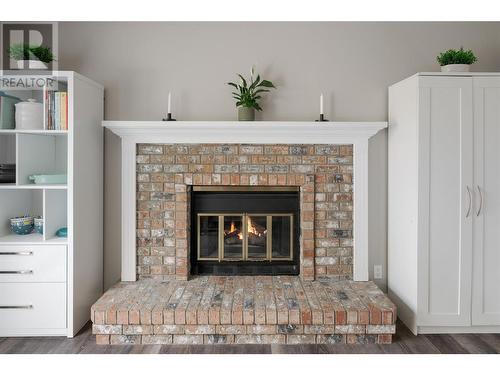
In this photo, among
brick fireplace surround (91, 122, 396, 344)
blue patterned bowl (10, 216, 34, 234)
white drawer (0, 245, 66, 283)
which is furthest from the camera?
brick fireplace surround (91, 122, 396, 344)

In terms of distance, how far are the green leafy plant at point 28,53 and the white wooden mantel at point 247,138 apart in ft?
2.02

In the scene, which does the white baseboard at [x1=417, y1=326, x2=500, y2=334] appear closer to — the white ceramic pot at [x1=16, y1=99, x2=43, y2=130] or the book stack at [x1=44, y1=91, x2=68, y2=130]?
the book stack at [x1=44, y1=91, x2=68, y2=130]

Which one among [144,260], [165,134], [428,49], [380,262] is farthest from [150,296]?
[428,49]

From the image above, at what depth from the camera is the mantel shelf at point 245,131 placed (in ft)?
9.30

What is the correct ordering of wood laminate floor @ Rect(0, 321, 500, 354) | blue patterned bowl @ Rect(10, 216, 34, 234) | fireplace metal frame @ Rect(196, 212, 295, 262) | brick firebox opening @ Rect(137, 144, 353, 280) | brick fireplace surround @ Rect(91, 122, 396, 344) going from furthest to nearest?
fireplace metal frame @ Rect(196, 212, 295, 262) < brick firebox opening @ Rect(137, 144, 353, 280) < brick fireplace surround @ Rect(91, 122, 396, 344) < blue patterned bowl @ Rect(10, 216, 34, 234) < wood laminate floor @ Rect(0, 321, 500, 354)

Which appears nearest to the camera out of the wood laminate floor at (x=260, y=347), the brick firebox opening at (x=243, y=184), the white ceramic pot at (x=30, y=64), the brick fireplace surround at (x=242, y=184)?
the wood laminate floor at (x=260, y=347)

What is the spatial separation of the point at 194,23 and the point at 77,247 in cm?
190

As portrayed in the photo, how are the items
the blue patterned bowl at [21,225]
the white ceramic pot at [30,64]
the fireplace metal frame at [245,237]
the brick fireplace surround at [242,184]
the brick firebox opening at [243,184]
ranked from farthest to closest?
the fireplace metal frame at [245,237] < the brick firebox opening at [243,184] < the brick fireplace surround at [242,184] < the blue patterned bowl at [21,225] < the white ceramic pot at [30,64]

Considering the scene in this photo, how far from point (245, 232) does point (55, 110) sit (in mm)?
1634

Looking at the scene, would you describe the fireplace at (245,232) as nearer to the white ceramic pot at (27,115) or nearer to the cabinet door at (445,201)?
the cabinet door at (445,201)

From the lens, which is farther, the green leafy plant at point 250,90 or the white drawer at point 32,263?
the green leafy plant at point 250,90

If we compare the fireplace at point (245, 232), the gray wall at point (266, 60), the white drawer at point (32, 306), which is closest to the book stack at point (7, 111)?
the gray wall at point (266, 60)

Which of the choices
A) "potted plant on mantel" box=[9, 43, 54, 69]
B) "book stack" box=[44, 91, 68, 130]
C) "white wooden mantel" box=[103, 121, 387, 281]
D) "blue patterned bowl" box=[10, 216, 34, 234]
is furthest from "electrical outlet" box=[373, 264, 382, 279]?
"potted plant on mantel" box=[9, 43, 54, 69]

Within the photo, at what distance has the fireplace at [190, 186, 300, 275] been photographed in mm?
3117
